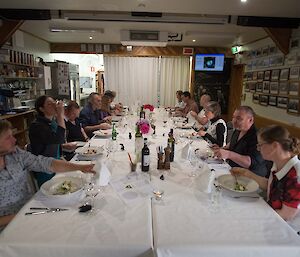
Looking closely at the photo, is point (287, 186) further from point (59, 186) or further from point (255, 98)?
point (255, 98)

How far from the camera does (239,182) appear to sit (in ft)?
5.36

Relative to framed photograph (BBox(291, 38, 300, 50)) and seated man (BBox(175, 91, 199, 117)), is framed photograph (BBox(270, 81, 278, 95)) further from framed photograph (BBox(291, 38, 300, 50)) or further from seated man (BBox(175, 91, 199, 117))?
seated man (BBox(175, 91, 199, 117))

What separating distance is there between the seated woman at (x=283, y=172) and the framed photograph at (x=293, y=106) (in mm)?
3106

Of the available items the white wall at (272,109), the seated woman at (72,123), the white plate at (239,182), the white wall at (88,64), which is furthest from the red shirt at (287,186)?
the white wall at (88,64)

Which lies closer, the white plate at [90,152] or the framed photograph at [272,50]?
the white plate at [90,152]

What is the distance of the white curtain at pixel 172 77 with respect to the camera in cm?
748

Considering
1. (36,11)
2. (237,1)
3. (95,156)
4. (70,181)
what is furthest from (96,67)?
(70,181)

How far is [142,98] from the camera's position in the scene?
7.73 metres

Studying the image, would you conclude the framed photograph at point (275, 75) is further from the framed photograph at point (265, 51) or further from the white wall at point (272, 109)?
the framed photograph at point (265, 51)

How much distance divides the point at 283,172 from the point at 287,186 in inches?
3.5

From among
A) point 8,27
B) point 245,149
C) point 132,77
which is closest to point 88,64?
point 132,77

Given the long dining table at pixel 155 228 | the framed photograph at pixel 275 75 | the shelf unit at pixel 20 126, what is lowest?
the shelf unit at pixel 20 126

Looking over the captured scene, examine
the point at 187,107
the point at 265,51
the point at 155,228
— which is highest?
the point at 265,51

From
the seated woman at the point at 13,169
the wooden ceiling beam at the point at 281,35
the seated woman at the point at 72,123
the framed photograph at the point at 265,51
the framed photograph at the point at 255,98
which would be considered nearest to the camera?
the seated woman at the point at 13,169
